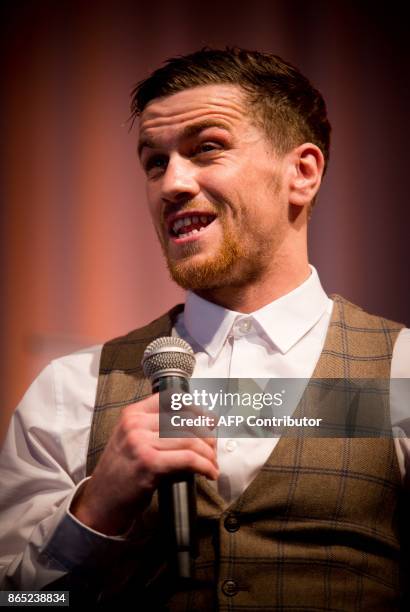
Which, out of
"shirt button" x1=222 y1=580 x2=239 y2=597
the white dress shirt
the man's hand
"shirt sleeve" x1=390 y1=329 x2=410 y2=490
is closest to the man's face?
the white dress shirt

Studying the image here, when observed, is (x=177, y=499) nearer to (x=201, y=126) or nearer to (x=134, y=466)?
(x=134, y=466)

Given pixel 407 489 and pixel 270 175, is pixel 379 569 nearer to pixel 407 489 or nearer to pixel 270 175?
pixel 407 489

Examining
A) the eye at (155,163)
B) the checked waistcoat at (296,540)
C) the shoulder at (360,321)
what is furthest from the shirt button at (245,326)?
the eye at (155,163)

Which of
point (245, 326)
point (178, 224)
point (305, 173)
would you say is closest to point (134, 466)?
point (245, 326)

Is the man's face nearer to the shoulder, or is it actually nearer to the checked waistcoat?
the shoulder

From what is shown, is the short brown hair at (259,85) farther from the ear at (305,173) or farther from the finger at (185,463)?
the finger at (185,463)

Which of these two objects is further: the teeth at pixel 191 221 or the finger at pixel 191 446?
the teeth at pixel 191 221

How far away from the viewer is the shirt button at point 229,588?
114cm

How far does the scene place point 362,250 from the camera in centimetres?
192

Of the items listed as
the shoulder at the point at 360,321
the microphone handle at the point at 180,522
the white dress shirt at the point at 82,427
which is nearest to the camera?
the microphone handle at the point at 180,522

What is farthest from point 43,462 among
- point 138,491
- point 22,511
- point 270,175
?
point 270,175

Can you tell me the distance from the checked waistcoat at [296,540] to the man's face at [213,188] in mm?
428

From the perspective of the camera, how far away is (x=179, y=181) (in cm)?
143

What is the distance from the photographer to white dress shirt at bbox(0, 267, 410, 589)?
3.81 ft
